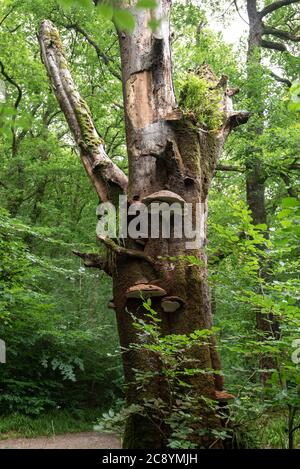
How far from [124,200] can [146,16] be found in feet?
6.94

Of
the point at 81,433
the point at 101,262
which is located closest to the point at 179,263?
the point at 101,262

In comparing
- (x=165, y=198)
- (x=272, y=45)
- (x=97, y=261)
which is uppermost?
(x=272, y=45)

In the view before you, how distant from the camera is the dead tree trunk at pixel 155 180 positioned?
3.69 m

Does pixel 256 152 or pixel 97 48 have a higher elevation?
pixel 97 48

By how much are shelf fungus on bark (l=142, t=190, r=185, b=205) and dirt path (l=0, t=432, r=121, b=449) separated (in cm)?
440

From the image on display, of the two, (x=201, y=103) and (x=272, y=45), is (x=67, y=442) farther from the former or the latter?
(x=272, y=45)

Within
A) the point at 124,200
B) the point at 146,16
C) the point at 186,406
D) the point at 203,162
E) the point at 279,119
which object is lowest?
the point at 186,406

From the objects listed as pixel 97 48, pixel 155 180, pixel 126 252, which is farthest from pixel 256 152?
pixel 126 252

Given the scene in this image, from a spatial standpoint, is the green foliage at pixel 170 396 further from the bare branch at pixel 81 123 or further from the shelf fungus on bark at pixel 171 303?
the bare branch at pixel 81 123

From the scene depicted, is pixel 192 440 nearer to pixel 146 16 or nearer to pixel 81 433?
pixel 146 16

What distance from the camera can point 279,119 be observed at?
1007 centimetres

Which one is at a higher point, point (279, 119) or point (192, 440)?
point (279, 119)

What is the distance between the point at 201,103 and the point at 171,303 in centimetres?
209

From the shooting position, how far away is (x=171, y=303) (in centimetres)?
373
